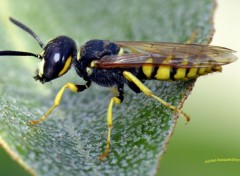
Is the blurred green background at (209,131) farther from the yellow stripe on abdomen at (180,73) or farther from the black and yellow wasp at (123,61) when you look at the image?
the yellow stripe on abdomen at (180,73)

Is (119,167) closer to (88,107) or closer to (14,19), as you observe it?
(88,107)

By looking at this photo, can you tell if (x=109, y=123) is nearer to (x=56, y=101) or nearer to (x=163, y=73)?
(x=56, y=101)

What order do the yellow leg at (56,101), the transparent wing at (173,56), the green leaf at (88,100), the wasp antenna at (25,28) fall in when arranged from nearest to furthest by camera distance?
the green leaf at (88,100) < the yellow leg at (56,101) < the transparent wing at (173,56) < the wasp antenna at (25,28)

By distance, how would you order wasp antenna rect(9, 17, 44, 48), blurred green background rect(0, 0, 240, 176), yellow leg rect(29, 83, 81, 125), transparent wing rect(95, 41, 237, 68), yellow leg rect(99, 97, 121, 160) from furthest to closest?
wasp antenna rect(9, 17, 44, 48)
blurred green background rect(0, 0, 240, 176)
transparent wing rect(95, 41, 237, 68)
yellow leg rect(29, 83, 81, 125)
yellow leg rect(99, 97, 121, 160)

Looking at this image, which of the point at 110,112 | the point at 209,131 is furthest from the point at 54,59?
the point at 209,131

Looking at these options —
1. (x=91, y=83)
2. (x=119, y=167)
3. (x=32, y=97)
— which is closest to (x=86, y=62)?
(x=91, y=83)

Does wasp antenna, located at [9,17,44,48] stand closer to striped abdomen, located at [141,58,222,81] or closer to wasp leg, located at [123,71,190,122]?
wasp leg, located at [123,71,190,122]

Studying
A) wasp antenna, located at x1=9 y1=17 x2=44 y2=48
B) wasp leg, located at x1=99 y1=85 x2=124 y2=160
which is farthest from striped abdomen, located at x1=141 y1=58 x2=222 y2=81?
wasp antenna, located at x1=9 y1=17 x2=44 y2=48

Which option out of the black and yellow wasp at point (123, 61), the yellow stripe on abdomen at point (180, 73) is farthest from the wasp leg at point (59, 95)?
the yellow stripe on abdomen at point (180, 73)
